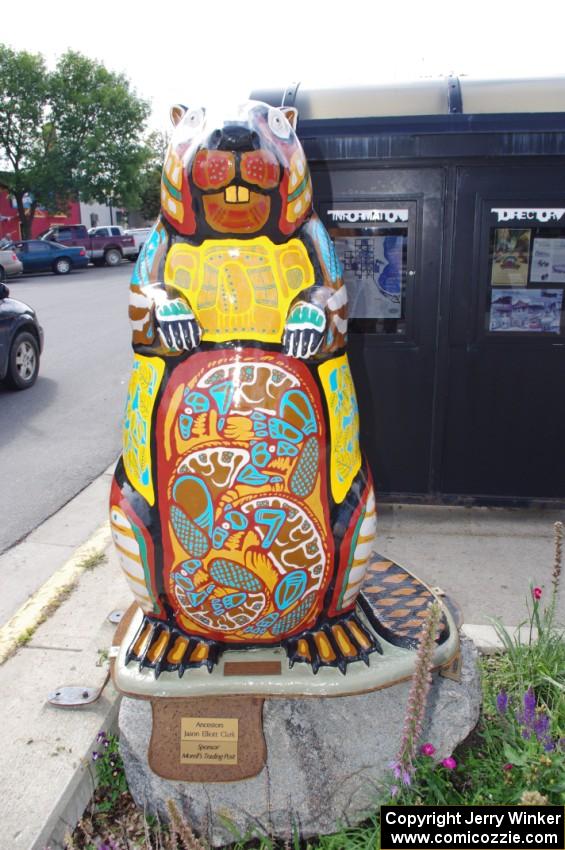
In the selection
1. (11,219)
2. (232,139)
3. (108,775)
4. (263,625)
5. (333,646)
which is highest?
(11,219)

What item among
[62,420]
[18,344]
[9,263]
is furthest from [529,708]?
[9,263]

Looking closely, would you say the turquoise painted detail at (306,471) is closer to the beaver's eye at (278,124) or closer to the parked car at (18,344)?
the beaver's eye at (278,124)

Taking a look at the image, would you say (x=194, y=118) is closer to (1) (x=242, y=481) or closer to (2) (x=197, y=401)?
(2) (x=197, y=401)

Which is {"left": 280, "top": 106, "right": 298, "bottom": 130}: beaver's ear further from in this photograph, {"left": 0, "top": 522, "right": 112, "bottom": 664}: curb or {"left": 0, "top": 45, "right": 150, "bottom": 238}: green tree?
{"left": 0, "top": 45, "right": 150, "bottom": 238}: green tree

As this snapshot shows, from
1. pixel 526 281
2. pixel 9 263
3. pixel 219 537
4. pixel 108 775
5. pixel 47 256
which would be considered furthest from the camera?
pixel 47 256

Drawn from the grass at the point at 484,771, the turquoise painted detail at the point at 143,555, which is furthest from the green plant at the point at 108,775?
the turquoise painted detail at the point at 143,555

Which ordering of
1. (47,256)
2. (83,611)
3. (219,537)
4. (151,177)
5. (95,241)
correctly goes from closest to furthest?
(219,537) < (83,611) < (47,256) < (95,241) < (151,177)

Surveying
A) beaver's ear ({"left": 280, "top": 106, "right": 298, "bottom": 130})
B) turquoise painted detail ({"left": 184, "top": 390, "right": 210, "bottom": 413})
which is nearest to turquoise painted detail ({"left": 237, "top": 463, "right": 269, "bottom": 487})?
turquoise painted detail ({"left": 184, "top": 390, "right": 210, "bottom": 413})

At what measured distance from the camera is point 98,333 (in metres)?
12.5

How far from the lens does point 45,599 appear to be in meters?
3.71

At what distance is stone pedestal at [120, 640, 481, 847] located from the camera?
7.79ft

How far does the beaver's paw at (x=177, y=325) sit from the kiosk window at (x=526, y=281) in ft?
8.96

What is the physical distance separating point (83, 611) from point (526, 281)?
10.3 ft

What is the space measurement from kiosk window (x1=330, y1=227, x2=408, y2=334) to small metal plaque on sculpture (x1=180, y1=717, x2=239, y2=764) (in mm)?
2726
